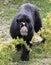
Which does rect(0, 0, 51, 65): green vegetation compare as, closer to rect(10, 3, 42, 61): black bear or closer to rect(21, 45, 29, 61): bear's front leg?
rect(21, 45, 29, 61): bear's front leg

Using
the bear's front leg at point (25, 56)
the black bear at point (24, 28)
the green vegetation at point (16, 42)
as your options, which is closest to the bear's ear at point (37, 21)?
the green vegetation at point (16, 42)

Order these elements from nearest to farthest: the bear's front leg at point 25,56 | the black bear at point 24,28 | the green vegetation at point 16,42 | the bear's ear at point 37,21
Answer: the green vegetation at point 16,42
the black bear at point 24,28
the bear's front leg at point 25,56
the bear's ear at point 37,21

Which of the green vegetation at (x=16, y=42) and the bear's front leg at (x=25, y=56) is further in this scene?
the bear's front leg at (x=25, y=56)

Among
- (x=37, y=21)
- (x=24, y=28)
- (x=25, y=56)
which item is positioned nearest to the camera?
(x=24, y=28)

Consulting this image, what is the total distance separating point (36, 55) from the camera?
7570 millimetres

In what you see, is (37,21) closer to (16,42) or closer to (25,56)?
(25,56)

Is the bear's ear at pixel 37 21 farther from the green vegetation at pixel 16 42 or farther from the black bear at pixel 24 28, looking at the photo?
the black bear at pixel 24 28

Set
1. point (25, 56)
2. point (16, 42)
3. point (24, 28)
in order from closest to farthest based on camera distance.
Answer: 1. point (16, 42)
2. point (24, 28)
3. point (25, 56)

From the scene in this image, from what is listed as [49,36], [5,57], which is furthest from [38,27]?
[5,57]

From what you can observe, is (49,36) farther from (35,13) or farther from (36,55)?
(35,13)

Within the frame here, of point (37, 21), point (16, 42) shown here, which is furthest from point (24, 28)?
point (37, 21)

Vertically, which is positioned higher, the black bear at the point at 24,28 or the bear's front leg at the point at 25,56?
the black bear at the point at 24,28

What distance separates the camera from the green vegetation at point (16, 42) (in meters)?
5.30

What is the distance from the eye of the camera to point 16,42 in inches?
205
